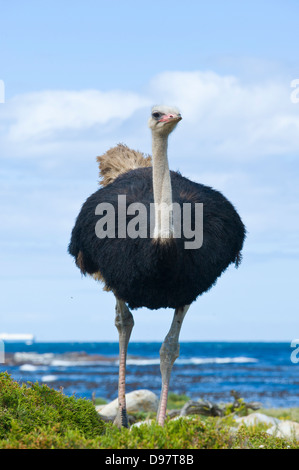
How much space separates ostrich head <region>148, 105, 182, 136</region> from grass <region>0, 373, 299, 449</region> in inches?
103

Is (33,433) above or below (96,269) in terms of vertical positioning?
below

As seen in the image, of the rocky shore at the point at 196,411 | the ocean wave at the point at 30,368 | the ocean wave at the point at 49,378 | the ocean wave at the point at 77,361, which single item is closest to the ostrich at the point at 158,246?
the rocky shore at the point at 196,411

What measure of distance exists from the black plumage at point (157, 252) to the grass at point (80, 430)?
4.13 ft

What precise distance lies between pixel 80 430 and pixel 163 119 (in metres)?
2.91

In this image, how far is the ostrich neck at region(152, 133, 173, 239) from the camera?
23.8 feet

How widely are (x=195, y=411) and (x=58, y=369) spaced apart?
3953 centimetres

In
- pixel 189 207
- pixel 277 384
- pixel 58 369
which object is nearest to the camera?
pixel 189 207

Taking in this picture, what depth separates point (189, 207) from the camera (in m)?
7.99

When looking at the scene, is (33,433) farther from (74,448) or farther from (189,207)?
(189,207)

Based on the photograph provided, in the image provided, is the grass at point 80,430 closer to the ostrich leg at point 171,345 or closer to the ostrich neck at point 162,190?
the ostrich leg at point 171,345

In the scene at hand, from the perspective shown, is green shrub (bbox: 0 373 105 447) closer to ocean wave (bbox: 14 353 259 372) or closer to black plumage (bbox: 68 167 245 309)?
black plumage (bbox: 68 167 245 309)

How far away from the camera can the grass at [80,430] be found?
5426 millimetres

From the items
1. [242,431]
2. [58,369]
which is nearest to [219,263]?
[242,431]

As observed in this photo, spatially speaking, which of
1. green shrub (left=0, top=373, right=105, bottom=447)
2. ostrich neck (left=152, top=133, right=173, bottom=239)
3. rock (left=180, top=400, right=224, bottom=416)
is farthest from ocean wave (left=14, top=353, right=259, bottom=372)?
ostrich neck (left=152, top=133, right=173, bottom=239)
